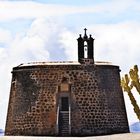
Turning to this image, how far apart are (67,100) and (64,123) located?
1.53 m

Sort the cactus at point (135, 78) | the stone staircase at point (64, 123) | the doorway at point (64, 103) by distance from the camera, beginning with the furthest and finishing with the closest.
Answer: the doorway at point (64, 103), the stone staircase at point (64, 123), the cactus at point (135, 78)

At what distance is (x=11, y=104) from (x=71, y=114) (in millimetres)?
5005

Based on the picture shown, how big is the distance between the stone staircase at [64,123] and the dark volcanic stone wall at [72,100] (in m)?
0.37

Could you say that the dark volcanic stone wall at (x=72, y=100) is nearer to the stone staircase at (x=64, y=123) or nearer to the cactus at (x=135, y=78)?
the stone staircase at (x=64, y=123)

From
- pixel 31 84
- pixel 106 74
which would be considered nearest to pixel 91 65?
pixel 106 74

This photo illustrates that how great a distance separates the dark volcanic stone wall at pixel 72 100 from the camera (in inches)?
1663

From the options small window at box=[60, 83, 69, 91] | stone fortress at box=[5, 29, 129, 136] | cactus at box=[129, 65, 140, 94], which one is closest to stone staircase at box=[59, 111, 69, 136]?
stone fortress at box=[5, 29, 129, 136]

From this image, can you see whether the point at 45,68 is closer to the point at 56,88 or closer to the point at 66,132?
the point at 56,88

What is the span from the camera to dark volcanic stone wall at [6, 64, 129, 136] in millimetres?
42250

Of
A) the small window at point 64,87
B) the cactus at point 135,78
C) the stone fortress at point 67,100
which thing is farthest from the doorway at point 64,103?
the cactus at point 135,78

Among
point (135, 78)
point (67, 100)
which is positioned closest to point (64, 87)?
point (67, 100)

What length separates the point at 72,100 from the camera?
4244 centimetres

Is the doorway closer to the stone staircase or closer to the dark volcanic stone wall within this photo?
the stone staircase

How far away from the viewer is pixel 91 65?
1698 inches
